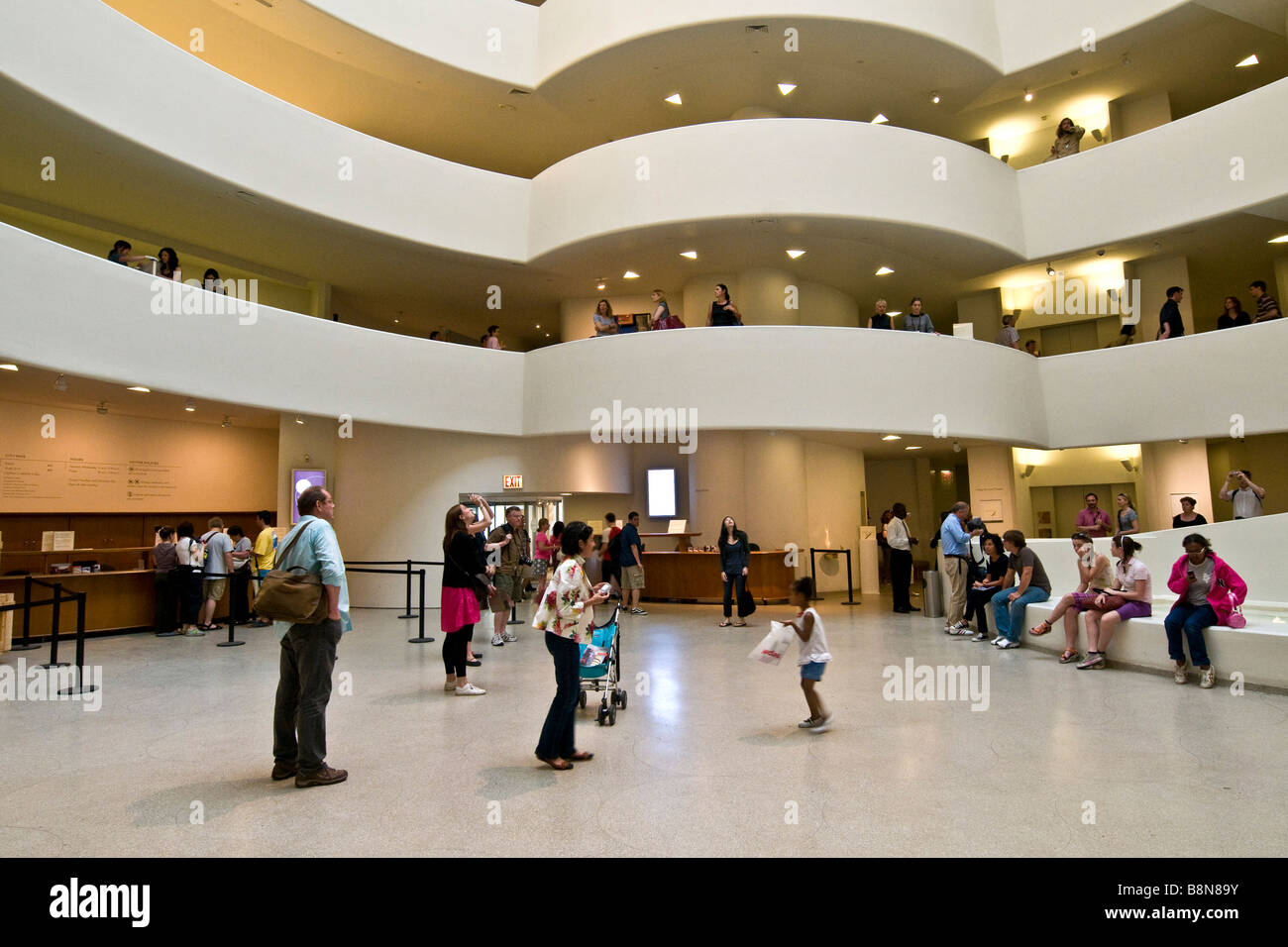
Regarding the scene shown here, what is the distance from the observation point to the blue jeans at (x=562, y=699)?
503cm

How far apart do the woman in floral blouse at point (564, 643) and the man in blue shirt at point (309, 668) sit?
4.16ft

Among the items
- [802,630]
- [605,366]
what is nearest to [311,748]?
[802,630]

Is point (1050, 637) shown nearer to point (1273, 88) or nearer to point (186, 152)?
point (1273, 88)

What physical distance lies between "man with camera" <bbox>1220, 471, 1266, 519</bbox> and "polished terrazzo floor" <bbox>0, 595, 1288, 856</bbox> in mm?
4745

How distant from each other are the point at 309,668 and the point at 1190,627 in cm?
774

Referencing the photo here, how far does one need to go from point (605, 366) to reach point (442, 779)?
1033 cm

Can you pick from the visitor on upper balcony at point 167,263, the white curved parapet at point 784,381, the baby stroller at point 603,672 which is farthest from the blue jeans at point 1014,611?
the visitor on upper balcony at point 167,263

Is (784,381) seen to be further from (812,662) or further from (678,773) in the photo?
(678,773)

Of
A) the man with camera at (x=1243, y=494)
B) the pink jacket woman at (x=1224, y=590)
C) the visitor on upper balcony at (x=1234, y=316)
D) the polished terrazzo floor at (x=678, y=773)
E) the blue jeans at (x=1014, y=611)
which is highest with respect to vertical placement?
the visitor on upper balcony at (x=1234, y=316)

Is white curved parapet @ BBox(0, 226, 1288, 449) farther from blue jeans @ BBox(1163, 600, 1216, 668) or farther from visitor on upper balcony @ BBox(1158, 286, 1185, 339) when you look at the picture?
blue jeans @ BBox(1163, 600, 1216, 668)

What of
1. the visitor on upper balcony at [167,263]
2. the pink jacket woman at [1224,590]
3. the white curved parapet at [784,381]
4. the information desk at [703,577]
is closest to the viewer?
the pink jacket woman at [1224,590]

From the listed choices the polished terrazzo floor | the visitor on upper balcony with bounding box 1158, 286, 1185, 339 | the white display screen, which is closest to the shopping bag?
the polished terrazzo floor

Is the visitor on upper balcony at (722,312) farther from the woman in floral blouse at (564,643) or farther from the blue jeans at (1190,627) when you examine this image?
the woman in floral blouse at (564,643)

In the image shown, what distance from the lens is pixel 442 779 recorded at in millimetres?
4801
